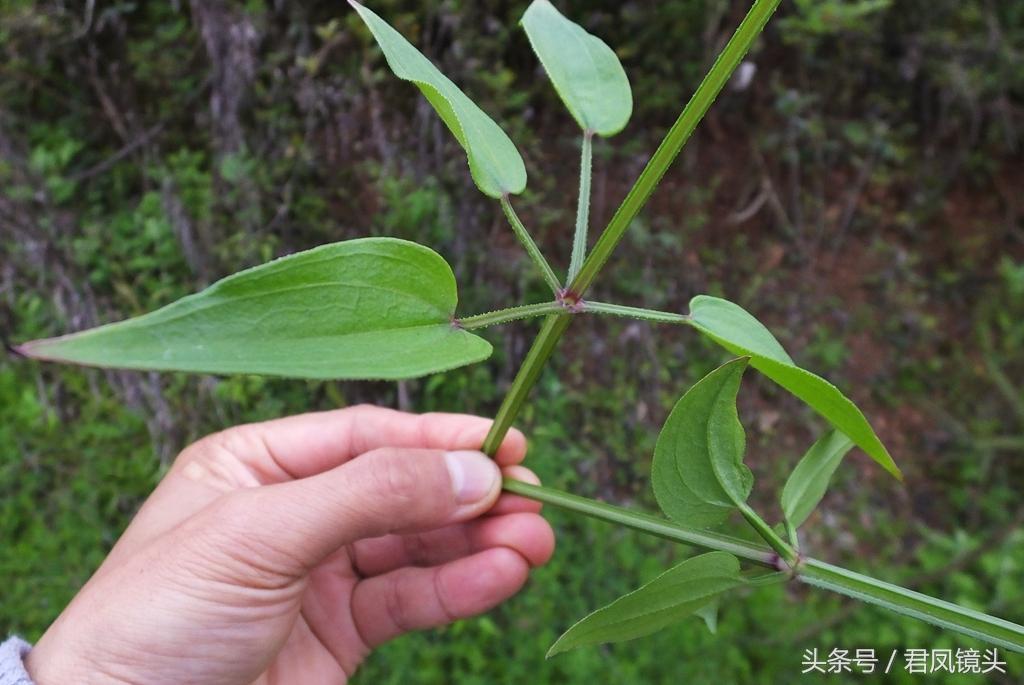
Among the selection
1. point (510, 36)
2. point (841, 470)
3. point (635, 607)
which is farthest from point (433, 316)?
point (841, 470)

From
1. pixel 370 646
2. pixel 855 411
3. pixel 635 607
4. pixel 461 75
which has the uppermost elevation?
pixel 461 75

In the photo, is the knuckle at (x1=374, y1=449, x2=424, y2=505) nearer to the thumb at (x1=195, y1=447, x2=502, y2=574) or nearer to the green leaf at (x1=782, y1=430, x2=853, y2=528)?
the thumb at (x1=195, y1=447, x2=502, y2=574)

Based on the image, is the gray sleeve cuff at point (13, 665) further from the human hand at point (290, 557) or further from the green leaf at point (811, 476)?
the green leaf at point (811, 476)

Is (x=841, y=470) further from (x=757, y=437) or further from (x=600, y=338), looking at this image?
(x=600, y=338)

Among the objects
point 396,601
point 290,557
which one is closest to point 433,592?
point 396,601

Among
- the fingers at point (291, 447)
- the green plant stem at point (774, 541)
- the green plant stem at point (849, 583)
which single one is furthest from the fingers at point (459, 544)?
the green plant stem at point (774, 541)

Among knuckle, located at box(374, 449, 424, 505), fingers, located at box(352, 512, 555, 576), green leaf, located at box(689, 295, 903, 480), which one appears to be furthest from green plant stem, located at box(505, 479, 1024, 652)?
fingers, located at box(352, 512, 555, 576)

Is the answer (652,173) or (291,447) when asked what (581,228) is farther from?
(291,447)
